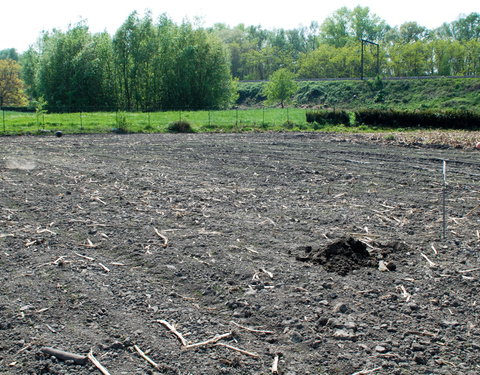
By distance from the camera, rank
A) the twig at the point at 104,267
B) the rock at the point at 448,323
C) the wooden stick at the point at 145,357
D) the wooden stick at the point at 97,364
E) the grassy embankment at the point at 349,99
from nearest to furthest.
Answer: the wooden stick at the point at 97,364 → the wooden stick at the point at 145,357 → the rock at the point at 448,323 → the twig at the point at 104,267 → the grassy embankment at the point at 349,99

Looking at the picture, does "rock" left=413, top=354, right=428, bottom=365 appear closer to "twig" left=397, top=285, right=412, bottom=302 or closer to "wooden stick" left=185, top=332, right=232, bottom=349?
"twig" left=397, top=285, right=412, bottom=302

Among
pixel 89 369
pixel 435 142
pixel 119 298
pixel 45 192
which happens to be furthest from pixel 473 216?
pixel 435 142

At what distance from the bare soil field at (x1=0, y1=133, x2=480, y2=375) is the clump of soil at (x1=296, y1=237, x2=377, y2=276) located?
3 centimetres

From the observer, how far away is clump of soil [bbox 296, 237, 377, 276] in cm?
659

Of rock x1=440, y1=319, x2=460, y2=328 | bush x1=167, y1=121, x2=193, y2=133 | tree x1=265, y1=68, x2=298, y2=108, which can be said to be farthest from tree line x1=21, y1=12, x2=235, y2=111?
rock x1=440, y1=319, x2=460, y2=328

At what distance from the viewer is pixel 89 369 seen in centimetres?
428

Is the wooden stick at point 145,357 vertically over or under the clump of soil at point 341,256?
under

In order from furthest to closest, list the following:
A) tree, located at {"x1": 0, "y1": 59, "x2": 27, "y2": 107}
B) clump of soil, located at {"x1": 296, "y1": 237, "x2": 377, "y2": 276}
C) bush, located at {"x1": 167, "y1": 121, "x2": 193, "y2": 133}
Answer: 1. tree, located at {"x1": 0, "y1": 59, "x2": 27, "y2": 107}
2. bush, located at {"x1": 167, "y1": 121, "x2": 193, "y2": 133}
3. clump of soil, located at {"x1": 296, "y1": 237, "x2": 377, "y2": 276}

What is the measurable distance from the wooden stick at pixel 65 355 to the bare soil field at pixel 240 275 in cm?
4

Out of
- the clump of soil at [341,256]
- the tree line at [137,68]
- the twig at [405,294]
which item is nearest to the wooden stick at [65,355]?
the clump of soil at [341,256]

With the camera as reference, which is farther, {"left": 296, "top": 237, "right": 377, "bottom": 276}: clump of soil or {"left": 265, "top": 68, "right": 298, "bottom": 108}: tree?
{"left": 265, "top": 68, "right": 298, "bottom": 108}: tree

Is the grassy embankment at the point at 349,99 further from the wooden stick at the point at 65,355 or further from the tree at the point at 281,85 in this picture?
the wooden stick at the point at 65,355

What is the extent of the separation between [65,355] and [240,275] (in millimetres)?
2518

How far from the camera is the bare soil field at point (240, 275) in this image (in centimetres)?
455
